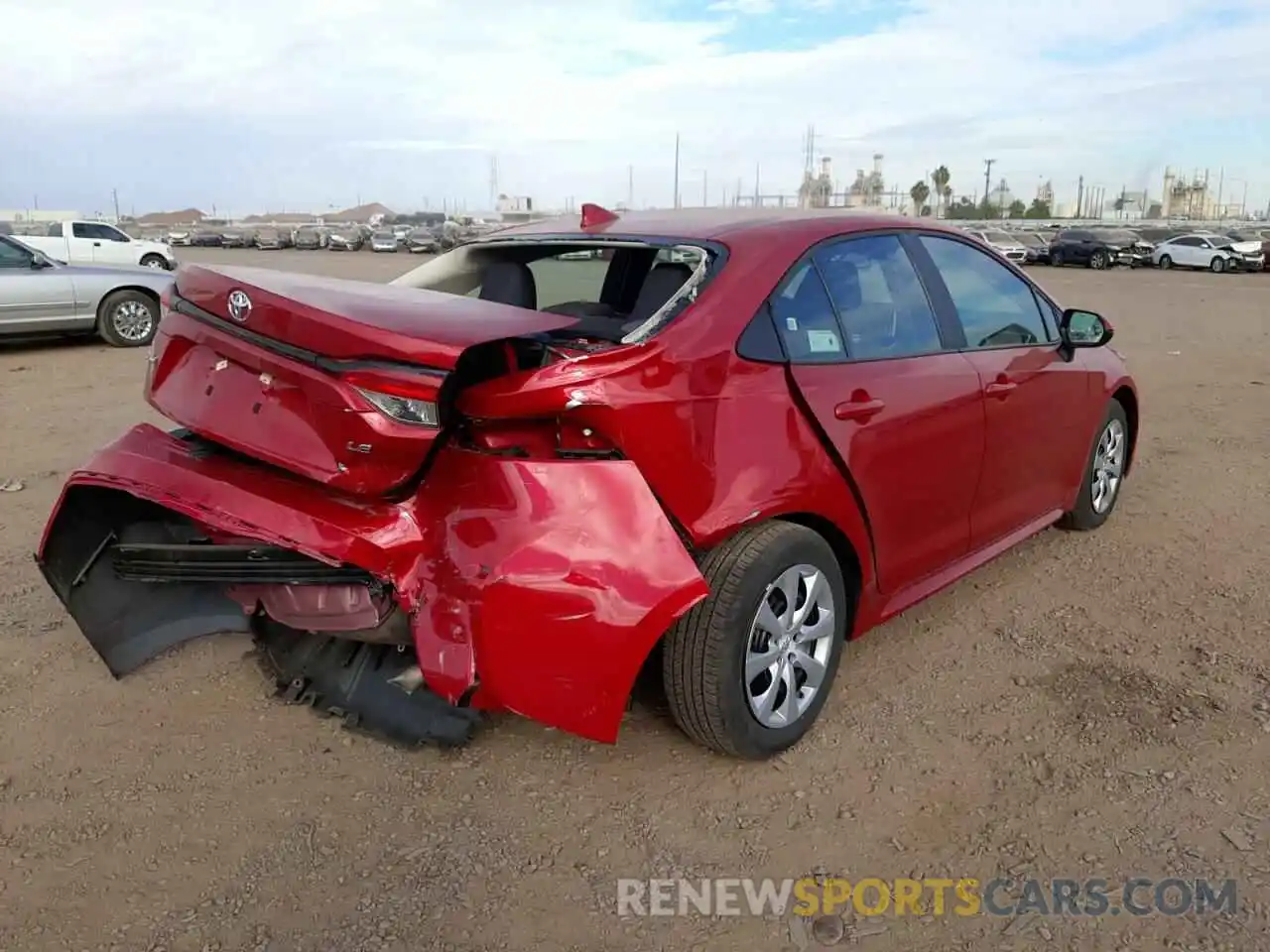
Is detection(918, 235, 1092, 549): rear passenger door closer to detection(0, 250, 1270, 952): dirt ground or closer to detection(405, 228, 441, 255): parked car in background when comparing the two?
detection(0, 250, 1270, 952): dirt ground

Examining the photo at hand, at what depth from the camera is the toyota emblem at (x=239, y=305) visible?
9.20ft

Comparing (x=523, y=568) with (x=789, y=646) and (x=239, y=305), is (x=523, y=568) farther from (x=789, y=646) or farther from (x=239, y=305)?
(x=239, y=305)

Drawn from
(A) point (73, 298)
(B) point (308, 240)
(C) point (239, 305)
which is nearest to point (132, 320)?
(A) point (73, 298)

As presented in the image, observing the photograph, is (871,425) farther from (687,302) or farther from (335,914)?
(335,914)

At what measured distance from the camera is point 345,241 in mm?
55781

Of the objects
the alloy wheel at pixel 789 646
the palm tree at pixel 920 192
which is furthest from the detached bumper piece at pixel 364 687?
the palm tree at pixel 920 192

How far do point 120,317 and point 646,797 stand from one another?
36.9ft

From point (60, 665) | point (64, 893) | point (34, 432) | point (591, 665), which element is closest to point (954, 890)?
point (591, 665)

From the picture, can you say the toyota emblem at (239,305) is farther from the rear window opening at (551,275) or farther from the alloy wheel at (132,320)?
the alloy wheel at (132,320)

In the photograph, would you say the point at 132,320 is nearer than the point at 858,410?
No

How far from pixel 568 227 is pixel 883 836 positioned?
7.87 ft

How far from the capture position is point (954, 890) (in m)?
2.54

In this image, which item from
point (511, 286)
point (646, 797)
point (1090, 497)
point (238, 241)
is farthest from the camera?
point (238, 241)

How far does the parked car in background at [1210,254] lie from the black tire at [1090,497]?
33298mm
